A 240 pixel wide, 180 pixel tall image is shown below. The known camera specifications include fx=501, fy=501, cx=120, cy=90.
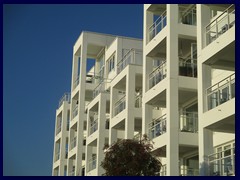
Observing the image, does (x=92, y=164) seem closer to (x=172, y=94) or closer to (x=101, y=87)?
(x=101, y=87)

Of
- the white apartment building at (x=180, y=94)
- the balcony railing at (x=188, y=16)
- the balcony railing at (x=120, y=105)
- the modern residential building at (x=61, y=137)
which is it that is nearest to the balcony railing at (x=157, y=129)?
the white apartment building at (x=180, y=94)

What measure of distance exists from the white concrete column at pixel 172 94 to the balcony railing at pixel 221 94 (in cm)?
256

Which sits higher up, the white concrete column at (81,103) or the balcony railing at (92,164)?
the white concrete column at (81,103)

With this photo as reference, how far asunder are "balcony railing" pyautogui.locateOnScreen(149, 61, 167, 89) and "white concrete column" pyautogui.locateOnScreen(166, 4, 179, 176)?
3.79ft

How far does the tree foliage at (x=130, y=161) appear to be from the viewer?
22.0 m

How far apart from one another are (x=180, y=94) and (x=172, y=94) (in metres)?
1.34

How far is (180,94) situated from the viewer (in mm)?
26656

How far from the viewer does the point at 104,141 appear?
36188 mm

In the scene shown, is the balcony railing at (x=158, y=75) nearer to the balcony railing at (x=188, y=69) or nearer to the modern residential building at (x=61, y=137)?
the balcony railing at (x=188, y=69)
